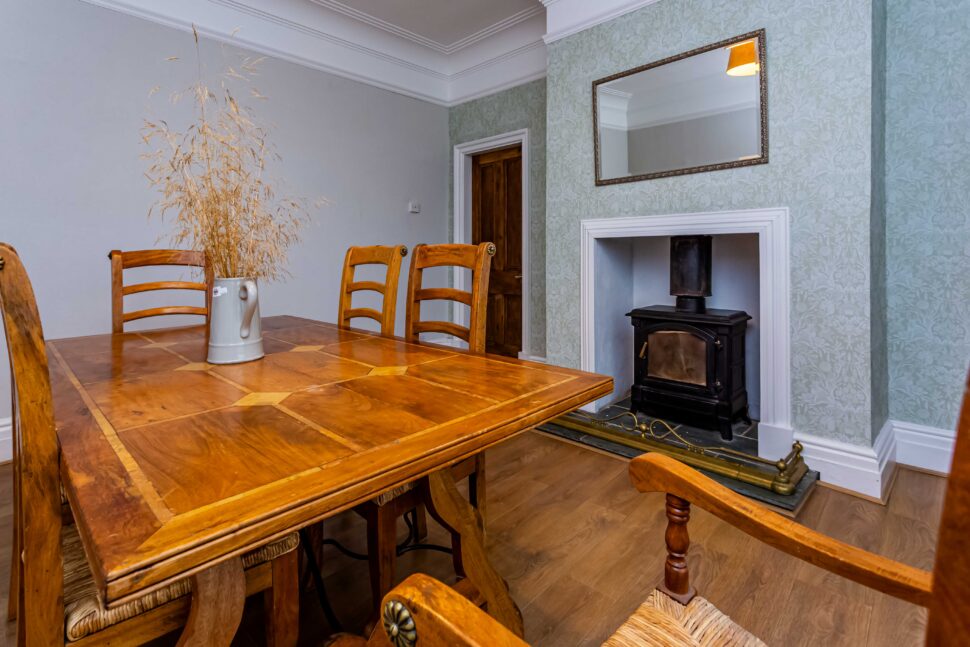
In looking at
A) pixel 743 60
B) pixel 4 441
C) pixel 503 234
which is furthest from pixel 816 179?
pixel 4 441

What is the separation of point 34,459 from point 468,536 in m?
0.85

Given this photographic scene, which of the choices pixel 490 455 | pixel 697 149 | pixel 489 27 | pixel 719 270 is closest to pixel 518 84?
pixel 489 27

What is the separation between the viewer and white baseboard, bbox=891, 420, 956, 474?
236 centimetres

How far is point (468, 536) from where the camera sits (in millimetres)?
1196

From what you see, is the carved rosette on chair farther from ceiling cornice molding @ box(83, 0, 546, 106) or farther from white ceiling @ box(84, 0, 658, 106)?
ceiling cornice molding @ box(83, 0, 546, 106)

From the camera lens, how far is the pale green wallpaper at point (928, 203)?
2.22 m

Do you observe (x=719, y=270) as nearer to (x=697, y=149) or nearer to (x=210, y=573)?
(x=697, y=149)

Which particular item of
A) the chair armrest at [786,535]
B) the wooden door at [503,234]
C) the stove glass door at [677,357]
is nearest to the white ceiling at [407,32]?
the wooden door at [503,234]

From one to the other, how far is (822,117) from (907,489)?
5.63ft

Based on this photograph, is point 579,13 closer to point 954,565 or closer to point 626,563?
point 626,563

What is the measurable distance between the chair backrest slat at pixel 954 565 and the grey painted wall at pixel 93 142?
358 centimetres

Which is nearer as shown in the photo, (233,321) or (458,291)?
(233,321)

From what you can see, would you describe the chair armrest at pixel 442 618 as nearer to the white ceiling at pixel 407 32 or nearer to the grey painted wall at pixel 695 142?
the grey painted wall at pixel 695 142

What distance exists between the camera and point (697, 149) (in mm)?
2627
